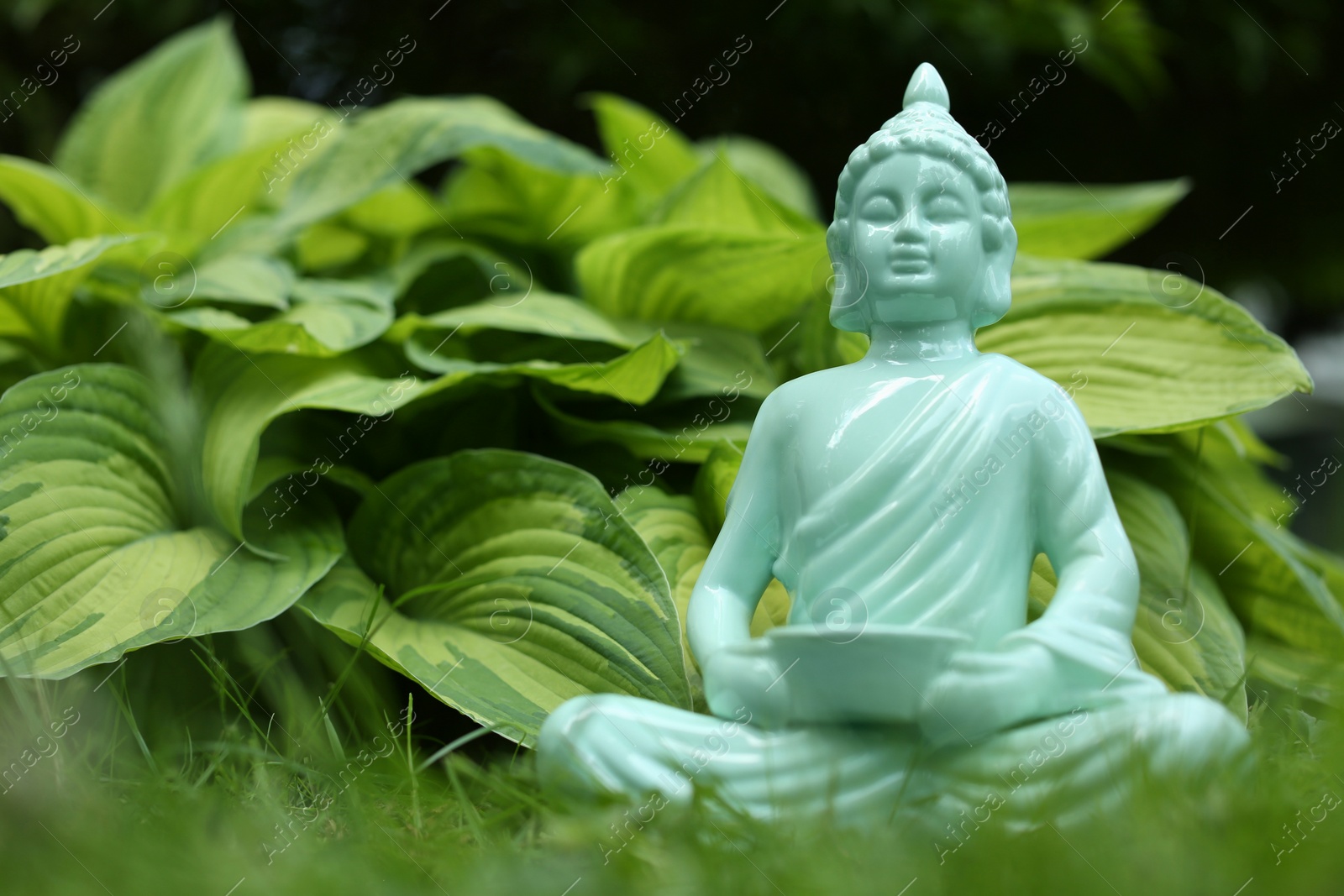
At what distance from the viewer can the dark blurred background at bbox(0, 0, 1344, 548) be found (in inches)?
84.7

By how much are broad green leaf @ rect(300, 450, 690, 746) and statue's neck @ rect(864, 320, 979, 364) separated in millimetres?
295

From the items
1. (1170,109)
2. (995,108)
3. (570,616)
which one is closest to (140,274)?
(570,616)

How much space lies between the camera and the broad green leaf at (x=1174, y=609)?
104cm

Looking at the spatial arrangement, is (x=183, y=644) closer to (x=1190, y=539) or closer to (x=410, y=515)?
(x=410, y=515)

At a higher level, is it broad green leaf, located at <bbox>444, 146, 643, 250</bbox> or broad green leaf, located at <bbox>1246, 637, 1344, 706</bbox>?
broad green leaf, located at <bbox>444, 146, 643, 250</bbox>

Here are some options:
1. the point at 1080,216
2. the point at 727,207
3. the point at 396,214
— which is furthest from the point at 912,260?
the point at 396,214

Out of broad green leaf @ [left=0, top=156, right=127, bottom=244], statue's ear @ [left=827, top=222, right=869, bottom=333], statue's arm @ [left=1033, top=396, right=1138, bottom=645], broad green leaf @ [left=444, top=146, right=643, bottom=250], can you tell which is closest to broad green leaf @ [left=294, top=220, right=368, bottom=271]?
broad green leaf @ [left=444, top=146, right=643, bottom=250]

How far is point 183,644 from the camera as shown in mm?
1068

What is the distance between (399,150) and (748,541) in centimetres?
83

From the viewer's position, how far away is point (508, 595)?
3.28ft

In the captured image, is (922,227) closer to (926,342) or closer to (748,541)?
(926,342)

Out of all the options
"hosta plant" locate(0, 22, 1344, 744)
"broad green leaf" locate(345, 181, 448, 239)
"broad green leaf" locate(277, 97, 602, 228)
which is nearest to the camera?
"hosta plant" locate(0, 22, 1344, 744)

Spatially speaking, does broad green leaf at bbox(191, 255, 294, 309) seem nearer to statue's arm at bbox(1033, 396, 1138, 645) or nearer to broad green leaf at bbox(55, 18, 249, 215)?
broad green leaf at bbox(55, 18, 249, 215)

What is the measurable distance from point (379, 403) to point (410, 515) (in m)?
0.15
